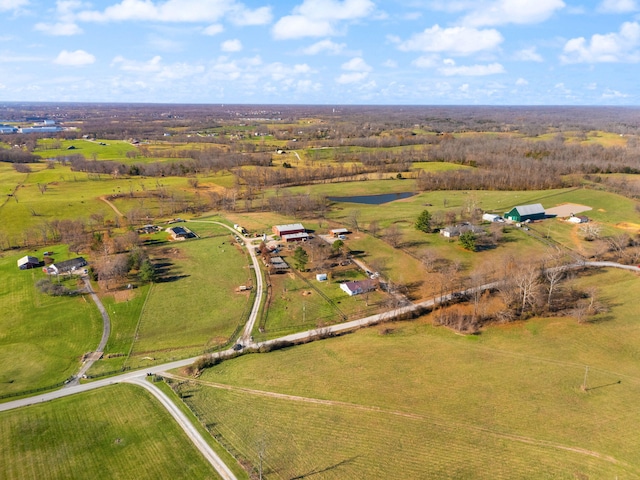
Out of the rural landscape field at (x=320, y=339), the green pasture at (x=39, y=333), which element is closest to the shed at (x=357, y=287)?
the rural landscape field at (x=320, y=339)

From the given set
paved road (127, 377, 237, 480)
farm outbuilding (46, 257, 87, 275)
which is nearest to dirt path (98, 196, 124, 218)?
farm outbuilding (46, 257, 87, 275)

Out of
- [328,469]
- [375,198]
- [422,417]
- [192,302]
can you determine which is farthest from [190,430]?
[375,198]

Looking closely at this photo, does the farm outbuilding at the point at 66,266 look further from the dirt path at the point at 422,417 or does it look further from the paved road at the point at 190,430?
the dirt path at the point at 422,417

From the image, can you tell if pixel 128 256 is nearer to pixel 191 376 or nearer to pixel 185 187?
pixel 191 376

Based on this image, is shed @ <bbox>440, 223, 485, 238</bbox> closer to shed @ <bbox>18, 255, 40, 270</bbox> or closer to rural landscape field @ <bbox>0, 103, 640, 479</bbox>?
rural landscape field @ <bbox>0, 103, 640, 479</bbox>

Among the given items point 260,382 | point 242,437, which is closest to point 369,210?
point 260,382
